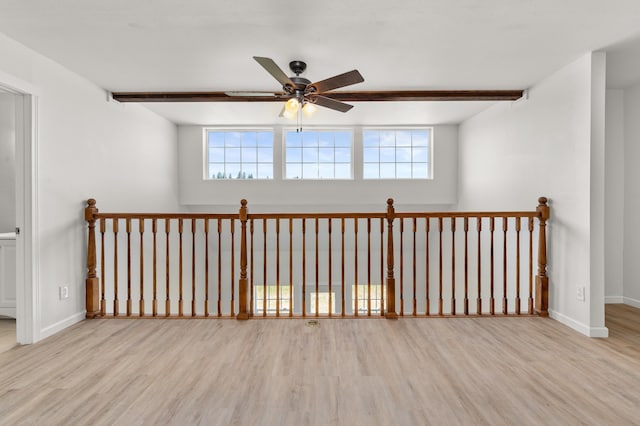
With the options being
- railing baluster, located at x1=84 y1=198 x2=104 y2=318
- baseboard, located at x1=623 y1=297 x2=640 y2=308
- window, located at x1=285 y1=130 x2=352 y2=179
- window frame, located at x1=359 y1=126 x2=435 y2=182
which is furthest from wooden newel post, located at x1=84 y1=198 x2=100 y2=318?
baseboard, located at x1=623 y1=297 x2=640 y2=308

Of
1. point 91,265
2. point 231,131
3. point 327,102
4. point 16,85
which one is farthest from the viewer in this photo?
point 231,131

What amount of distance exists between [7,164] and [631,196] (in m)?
7.21

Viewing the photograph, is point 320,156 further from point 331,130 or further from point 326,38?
point 326,38

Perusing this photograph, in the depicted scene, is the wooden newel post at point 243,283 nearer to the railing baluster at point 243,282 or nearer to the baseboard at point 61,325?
the railing baluster at point 243,282

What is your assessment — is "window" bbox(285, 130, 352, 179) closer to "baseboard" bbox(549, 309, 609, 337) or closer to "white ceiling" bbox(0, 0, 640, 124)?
"white ceiling" bbox(0, 0, 640, 124)

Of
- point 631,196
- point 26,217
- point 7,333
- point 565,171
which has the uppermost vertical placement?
point 565,171

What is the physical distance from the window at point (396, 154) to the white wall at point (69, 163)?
3.63 m

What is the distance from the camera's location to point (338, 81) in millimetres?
2732

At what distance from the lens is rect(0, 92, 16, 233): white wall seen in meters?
3.91

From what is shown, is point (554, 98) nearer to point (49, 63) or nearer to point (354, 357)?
point (354, 357)

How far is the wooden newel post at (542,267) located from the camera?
3400mm

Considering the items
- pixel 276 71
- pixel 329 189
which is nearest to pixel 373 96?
pixel 276 71

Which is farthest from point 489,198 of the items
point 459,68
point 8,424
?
point 8,424

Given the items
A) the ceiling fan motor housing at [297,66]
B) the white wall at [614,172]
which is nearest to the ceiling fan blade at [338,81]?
the ceiling fan motor housing at [297,66]
